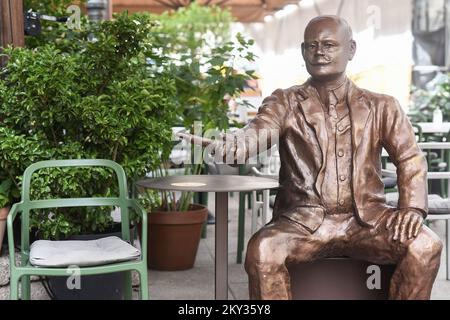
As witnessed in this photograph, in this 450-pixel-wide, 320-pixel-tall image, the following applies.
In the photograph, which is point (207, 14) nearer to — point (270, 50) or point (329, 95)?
point (270, 50)

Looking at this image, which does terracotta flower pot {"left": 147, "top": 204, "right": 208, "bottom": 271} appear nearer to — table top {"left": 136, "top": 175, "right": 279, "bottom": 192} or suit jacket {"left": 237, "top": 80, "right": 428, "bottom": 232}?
table top {"left": 136, "top": 175, "right": 279, "bottom": 192}

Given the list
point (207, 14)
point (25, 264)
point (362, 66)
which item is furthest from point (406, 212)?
point (207, 14)

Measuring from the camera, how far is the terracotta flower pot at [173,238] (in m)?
4.78

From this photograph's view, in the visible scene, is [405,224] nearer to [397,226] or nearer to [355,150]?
[397,226]

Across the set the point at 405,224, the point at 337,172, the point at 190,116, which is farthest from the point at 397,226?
the point at 190,116

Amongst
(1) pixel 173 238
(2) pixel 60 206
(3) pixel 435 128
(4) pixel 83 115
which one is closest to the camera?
(2) pixel 60 206

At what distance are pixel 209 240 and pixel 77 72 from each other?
8.31ft

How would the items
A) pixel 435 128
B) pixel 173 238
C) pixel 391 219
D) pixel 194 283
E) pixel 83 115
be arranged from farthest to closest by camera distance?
pixel 435 128, pixel 173 238, pixel 194 283, pixel 83 115, pixel 391 219

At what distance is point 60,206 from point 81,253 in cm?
38

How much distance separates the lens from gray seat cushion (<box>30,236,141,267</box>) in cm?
287

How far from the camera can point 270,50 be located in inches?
829

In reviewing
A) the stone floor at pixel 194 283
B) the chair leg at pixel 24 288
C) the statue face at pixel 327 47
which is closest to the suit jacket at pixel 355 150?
the statue face at pixel 327 47

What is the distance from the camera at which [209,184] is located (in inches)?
123

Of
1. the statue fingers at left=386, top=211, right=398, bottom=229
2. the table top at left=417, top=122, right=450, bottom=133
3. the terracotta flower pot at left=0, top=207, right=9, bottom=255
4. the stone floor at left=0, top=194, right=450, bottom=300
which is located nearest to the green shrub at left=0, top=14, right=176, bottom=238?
the terracotta flower pot at left=0, top=207, right=9, bottom=255
